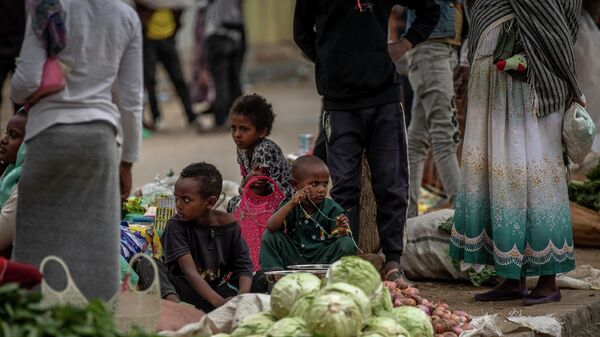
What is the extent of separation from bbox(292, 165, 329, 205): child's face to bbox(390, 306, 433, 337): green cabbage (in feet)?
4.48

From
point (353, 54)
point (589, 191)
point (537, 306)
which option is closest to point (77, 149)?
point (353, 54)

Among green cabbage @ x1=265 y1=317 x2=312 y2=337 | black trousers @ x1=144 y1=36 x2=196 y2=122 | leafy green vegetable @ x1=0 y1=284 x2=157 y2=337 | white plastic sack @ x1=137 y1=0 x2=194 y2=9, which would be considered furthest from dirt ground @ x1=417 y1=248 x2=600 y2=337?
black trousers @ x1=144 y1=36 x2=196 y2=122

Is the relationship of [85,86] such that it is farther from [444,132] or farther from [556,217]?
[444,132]

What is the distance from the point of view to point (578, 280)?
7527mm

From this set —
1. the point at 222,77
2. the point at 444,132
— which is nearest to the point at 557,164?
the point at 444,132

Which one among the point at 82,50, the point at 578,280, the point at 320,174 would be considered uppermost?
the point at 82,50

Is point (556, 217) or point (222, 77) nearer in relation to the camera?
point (556, 217)

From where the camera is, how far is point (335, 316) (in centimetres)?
497

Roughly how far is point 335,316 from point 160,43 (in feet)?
34.3

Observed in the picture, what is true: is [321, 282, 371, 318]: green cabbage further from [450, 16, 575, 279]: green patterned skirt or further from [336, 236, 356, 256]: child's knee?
[450, 16, 575, 279]: green patterned skirt

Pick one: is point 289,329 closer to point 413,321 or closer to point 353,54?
point 413,321

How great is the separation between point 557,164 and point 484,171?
0.41 m

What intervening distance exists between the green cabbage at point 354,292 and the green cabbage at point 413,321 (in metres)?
0.35

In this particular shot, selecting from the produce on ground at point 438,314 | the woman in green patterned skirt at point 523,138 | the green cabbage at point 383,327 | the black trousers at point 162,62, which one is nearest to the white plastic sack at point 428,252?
the woman in green patterned skirt at point 523,138
